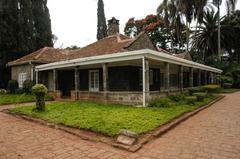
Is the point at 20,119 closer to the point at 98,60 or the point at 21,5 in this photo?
the point at 98,60

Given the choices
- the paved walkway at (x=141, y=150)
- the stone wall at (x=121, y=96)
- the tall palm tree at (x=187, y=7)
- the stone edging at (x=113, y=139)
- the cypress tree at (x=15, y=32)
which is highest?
the tall palm tree at (x=187, y=7)

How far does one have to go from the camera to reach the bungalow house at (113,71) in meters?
11.0

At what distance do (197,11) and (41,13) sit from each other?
20.5 meters

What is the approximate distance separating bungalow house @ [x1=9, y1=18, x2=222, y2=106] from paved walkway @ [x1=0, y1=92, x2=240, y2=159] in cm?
410

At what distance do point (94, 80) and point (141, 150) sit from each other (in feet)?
37.9

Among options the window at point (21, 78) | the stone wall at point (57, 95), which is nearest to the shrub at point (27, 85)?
the window at point (21, 78)

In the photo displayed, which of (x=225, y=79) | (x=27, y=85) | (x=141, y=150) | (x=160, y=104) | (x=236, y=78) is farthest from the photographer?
(x=236, y=78)

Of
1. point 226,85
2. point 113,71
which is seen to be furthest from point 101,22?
point 113,71

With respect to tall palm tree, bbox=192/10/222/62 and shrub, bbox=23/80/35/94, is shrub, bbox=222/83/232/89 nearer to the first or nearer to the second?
tall palm tree, bbox=192/10/222/62

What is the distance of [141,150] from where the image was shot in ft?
16.6

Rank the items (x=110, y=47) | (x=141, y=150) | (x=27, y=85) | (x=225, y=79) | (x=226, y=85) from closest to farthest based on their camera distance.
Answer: (x=141, y=150) < (x=110, y=47) < (x=27, y=85) < (x=226, y=85) < (x=225, y=79)

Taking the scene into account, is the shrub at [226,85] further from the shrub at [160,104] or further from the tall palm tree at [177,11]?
the shrub at [160,104]

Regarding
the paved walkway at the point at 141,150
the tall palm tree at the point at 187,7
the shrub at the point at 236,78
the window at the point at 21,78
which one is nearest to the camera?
the paved walkway at the point at 141,150

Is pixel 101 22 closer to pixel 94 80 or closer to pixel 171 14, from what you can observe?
pixel 171 14
